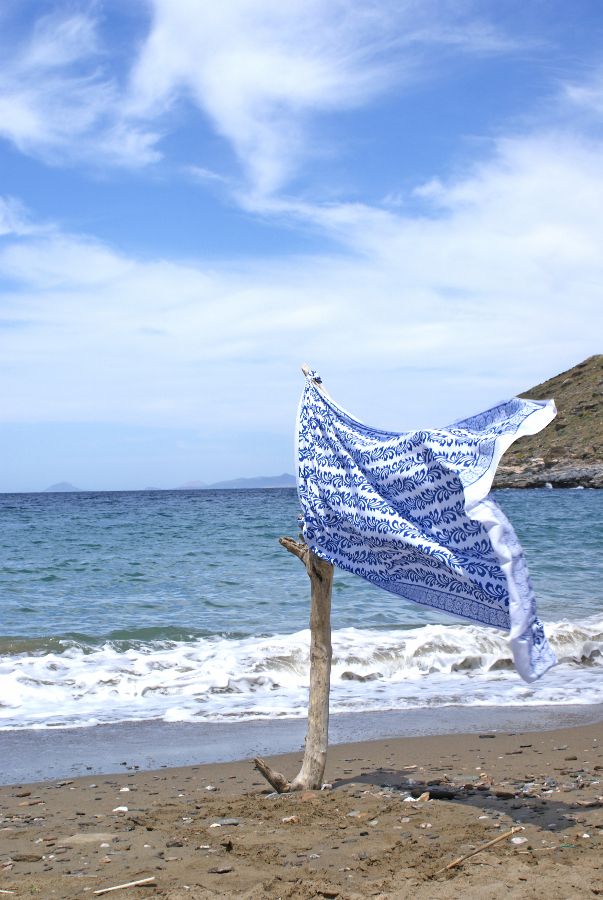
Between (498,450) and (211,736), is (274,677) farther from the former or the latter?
(498,450)

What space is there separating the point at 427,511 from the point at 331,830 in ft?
6.30

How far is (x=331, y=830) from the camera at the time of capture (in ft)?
16.6

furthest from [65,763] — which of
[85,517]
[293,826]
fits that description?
[85,517]

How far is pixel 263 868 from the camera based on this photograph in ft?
14.7

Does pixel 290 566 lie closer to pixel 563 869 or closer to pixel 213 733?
pixel 213 733

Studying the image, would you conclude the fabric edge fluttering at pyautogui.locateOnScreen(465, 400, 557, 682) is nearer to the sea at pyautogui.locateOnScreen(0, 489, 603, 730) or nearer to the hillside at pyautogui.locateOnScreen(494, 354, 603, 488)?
the sea at pyautogui.locateOnScreen(0, 489, 603, 730)

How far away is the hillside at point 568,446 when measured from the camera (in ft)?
207

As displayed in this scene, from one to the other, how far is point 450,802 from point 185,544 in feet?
70.8

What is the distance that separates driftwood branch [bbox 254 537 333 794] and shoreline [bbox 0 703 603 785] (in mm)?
1244

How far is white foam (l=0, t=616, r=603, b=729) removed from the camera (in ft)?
29.7

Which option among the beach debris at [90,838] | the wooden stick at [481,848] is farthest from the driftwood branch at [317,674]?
the wooden stick at [481,848]

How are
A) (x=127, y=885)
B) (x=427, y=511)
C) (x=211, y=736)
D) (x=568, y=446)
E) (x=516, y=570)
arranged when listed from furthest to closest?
(x=568, y=446), (x=211, y=736), (x=427, y=511), (x=516, y=570), (x=127, y=885)

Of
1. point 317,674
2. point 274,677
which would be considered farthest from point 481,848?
point 274,677

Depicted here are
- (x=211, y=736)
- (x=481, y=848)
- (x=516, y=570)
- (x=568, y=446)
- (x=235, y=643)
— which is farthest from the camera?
(x=568, y=446)
